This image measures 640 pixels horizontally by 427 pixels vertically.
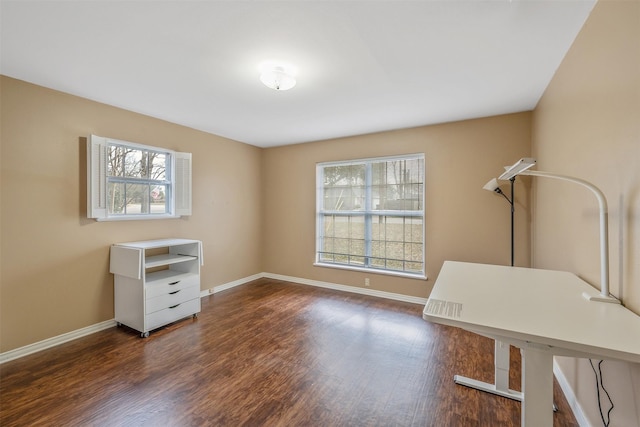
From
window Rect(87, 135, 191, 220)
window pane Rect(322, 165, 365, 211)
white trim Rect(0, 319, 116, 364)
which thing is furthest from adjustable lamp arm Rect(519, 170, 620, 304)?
white trim Rect(0, 319, 116, 364)

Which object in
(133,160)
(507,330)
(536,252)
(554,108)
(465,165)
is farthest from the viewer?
(465,165)

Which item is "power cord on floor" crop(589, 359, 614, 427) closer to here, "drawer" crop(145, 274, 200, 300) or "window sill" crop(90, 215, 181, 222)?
"drawer" crop(145, 274, 200, 300)

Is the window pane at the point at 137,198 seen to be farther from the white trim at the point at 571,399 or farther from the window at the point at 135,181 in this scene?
the white trim at the point at 571,399

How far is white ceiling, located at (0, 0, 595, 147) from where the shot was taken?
163 centimetres

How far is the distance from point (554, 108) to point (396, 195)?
2029 millimetres

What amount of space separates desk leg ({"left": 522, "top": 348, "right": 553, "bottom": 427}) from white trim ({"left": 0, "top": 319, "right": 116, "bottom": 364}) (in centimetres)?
376

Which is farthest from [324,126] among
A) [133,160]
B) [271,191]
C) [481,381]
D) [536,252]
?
[481,381]

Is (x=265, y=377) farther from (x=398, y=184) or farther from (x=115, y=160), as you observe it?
(x=398, y=184)

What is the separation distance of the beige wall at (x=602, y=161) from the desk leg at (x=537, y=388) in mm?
444

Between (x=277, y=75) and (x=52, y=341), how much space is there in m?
3.30

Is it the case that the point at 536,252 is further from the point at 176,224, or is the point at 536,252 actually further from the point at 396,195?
the point at 176,224

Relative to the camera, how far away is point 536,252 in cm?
300

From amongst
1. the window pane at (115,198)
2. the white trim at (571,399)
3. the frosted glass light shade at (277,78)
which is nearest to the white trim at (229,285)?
the window pane at (115,198)

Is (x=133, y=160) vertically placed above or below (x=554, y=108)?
below
